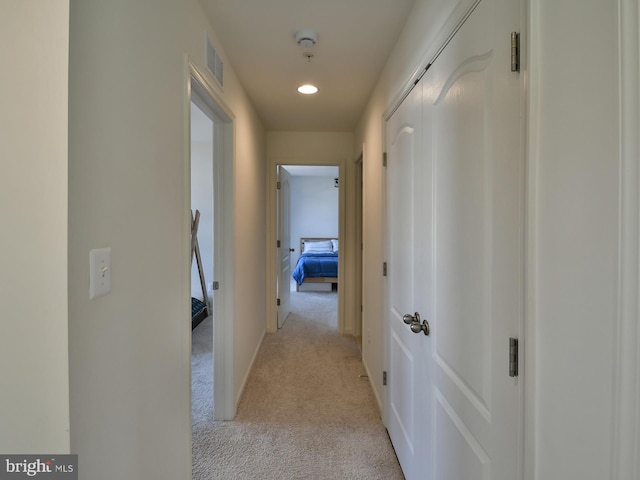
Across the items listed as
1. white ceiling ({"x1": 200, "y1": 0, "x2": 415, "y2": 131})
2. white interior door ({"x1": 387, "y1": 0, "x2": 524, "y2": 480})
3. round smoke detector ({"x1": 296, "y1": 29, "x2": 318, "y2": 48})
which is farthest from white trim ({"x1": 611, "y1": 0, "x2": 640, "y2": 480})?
round smoke detector ({"x1": 296, "y1": 29, "x2": 318, "y2": 48})

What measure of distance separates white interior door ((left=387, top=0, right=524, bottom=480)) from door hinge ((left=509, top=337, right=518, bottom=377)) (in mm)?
17

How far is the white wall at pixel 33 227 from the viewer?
52 cm

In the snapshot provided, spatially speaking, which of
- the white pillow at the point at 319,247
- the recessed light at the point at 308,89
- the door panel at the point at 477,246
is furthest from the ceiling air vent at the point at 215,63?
the white pillow at the point at 319,247

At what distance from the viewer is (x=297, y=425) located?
6.87 feet

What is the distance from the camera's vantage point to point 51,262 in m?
0.57

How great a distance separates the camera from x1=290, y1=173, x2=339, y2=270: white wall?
7762mm

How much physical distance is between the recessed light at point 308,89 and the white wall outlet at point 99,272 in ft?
7.04

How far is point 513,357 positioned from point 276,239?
3.31 metres

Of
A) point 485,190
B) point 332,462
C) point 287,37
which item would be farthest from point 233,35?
point 332,462

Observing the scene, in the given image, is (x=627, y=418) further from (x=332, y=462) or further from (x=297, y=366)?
(x=297, y=366)

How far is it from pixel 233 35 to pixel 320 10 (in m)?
0.55

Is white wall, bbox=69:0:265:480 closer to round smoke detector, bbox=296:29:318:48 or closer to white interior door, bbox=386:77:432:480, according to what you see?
round smoke detector, bbox=296:29:318:48

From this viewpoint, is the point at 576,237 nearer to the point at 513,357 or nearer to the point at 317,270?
the point at 513,357

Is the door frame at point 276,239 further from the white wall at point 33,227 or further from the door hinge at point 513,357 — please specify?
the white wall at point 33,227
